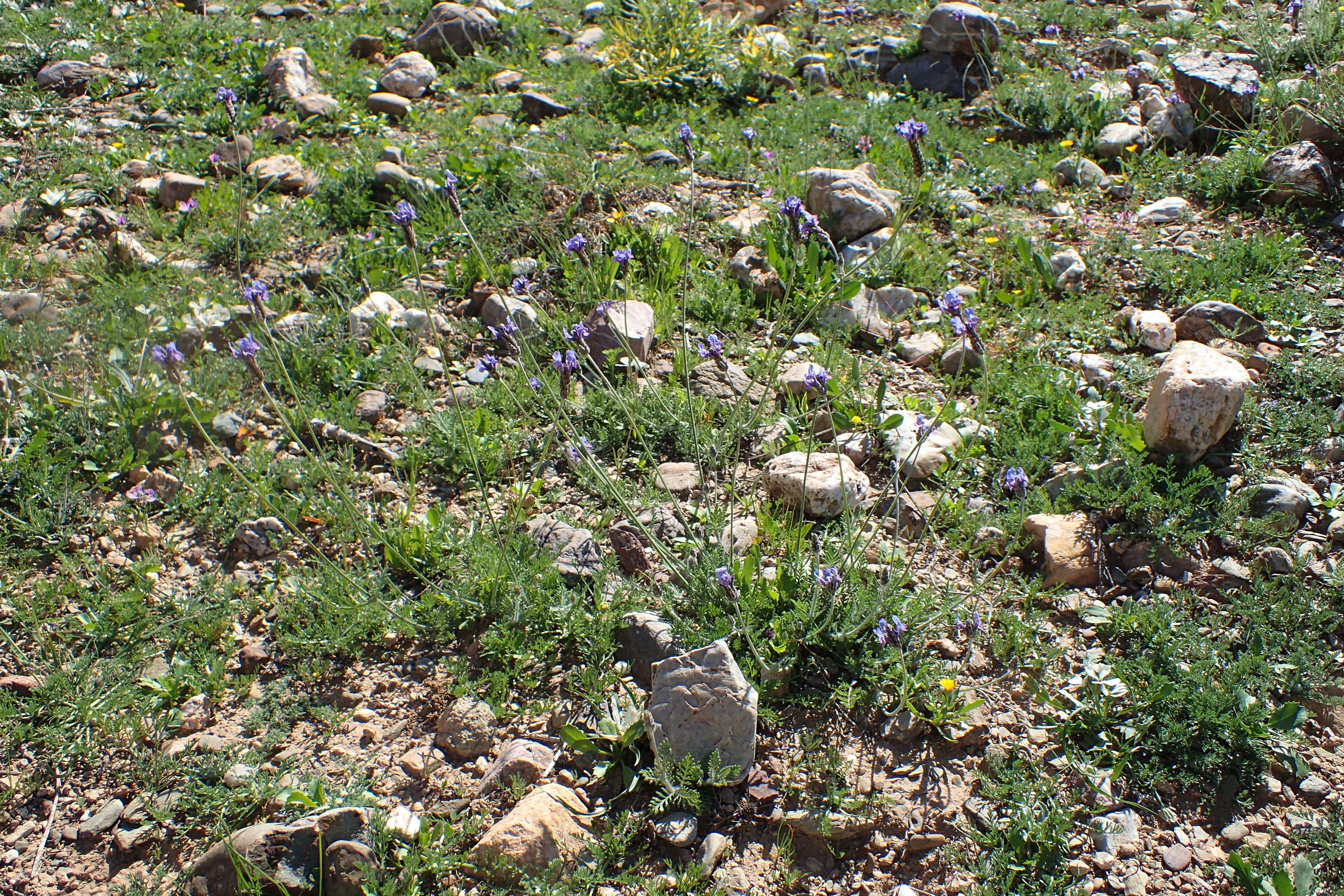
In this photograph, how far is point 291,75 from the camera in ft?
21.6

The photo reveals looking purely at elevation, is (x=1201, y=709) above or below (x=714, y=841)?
above

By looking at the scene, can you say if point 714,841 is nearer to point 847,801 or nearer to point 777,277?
point 847,801

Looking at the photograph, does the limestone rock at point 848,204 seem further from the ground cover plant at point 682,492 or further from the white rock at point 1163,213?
the white rock at point 1163,213

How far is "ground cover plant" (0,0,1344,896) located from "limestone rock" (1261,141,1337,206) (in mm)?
40

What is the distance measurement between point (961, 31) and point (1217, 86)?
1.83 m

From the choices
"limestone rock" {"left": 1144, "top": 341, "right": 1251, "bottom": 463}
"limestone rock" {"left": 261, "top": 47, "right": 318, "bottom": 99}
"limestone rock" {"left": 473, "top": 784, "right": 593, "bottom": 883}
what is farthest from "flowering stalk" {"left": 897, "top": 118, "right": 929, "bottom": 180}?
"limestone rock" {"left": 261, "top": 47, "right": 318, "bottom": 99}

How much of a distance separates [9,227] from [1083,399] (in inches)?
225

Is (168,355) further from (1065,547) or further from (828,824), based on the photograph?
(1065,547)

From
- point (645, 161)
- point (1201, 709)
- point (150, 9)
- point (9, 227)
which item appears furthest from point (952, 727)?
point (150, 9)

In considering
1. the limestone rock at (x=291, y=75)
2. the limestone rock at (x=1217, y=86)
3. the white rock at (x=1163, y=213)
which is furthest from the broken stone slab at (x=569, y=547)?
the limestone rock at (x=1217, y=86)

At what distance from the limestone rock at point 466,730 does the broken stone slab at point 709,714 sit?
558 millimetres

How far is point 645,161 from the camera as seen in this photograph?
5953 millimetres

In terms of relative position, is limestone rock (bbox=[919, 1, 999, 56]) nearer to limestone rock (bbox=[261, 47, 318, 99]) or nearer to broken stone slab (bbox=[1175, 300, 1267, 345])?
broken stone slab (bbox=[1175, 300, 1267, 345])

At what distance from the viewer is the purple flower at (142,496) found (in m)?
3.64
